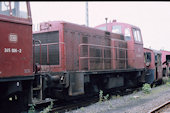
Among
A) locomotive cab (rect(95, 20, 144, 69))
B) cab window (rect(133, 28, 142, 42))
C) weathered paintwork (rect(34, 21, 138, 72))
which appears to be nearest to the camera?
weathered paintwork (rect(34, 21, 138, 72))

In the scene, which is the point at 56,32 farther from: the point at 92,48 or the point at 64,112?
the point at 64,112

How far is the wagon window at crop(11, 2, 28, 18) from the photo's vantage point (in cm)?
514

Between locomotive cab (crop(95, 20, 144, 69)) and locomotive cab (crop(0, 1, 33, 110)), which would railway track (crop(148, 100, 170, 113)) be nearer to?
locomotive cab (crop(0, 1, 33, 110))

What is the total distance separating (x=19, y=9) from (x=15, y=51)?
1139 mm

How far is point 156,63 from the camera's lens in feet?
47.6

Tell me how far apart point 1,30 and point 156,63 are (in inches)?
479

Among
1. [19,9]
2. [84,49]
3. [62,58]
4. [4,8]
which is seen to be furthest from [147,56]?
[4,8]

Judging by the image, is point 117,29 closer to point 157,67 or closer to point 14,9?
point 157,67

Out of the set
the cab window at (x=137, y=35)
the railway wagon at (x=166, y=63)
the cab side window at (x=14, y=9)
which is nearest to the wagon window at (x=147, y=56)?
the cab window at (x=137, y=35)

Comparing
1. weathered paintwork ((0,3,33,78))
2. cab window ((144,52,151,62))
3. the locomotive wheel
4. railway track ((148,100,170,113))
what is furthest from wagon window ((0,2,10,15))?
cab window ((144,52,151,62))

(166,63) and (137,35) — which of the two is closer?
(137,35)

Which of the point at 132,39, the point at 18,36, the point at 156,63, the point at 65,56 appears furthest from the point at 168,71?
the point at 18,36

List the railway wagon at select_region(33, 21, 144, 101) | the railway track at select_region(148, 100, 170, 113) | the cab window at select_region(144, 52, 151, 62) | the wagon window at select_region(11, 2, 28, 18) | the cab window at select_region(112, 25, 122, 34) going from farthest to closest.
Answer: the cab window at select_region(144, 52, 151, 62) < the cab window at select_region(112, 25, 122, 34) < the railway wagon at select_region(33, 21, 144, 101) < the railway track at select_region(148, 100, 170, 113) < the wagon window at select_region(11, 2, 28, 18)

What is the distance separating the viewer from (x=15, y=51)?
5.03 metres
